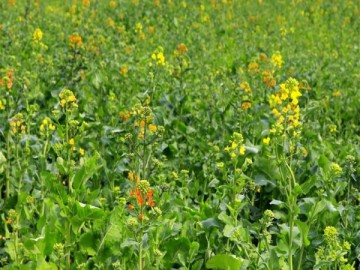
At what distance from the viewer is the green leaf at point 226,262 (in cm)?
313

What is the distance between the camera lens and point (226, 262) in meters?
3.15

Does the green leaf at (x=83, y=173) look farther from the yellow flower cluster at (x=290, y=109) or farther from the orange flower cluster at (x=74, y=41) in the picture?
the orange flower cluster at (x=74, y=41)

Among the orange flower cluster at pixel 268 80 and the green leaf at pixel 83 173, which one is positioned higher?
the green leaf at pixel 83 173

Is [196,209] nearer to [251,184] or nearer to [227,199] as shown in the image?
[227,199]

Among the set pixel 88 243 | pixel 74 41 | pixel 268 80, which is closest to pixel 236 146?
pixel 88 243

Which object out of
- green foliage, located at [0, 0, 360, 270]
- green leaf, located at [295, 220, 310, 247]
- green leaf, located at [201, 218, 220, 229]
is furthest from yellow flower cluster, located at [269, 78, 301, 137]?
green leaf, located at [201, 218, 220, 229]

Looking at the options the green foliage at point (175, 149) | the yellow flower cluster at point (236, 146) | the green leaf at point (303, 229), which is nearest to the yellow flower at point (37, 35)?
the green foliage at point (175, 149)

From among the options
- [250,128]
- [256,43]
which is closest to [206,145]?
[250,128]

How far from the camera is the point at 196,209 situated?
4.03 meters

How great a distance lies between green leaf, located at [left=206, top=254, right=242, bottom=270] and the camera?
313 cm

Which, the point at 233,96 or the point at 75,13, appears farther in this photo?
the point at 75,13

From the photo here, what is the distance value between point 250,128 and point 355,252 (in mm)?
1692

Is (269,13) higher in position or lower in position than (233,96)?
lower

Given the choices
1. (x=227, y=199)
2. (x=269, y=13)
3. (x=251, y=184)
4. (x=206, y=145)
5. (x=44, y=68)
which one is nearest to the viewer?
(x=251, y=184)
